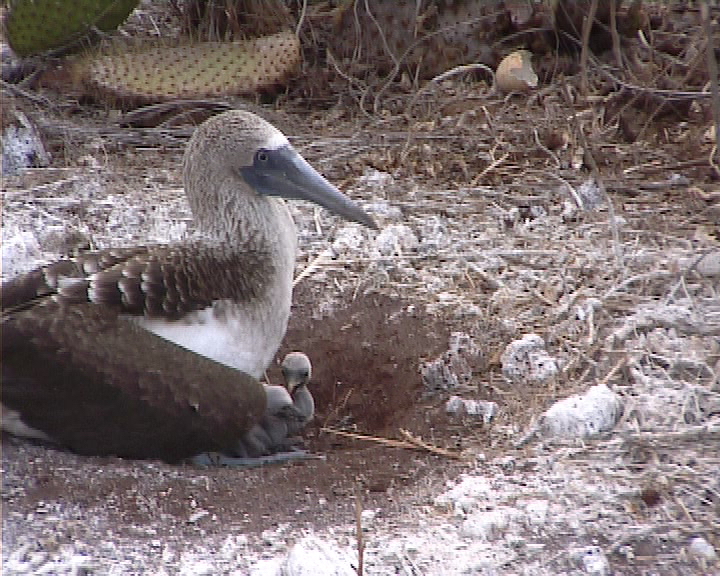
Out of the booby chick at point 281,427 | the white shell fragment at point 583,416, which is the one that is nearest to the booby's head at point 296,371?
the booby chick at point 281,427

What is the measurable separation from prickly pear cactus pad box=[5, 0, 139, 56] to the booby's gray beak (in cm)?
239

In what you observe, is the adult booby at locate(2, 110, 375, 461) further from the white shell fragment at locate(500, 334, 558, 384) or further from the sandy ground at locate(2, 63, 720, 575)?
the white shell fragment at locate(500, 334, 558, 384)

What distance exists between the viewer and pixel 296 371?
4.29 metres

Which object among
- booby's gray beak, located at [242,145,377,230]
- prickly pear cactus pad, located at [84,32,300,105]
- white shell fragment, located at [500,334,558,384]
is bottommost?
white shell fragment, located at [500,334,558,384]

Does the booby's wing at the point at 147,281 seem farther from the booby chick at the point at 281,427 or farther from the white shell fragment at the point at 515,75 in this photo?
the white shell fragment at the point at 515,75

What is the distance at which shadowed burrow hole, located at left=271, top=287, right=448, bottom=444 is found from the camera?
4410 millimetres

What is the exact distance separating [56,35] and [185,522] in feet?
11.7

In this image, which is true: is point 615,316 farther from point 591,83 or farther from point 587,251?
point 591,83

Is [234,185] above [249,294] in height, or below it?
above

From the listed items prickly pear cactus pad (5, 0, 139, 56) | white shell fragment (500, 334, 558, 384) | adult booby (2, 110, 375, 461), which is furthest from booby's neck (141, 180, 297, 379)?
prickly pear cactus pad (5, 0, 139, 56)

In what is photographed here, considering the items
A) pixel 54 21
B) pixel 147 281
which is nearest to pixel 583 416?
pixel 147 281

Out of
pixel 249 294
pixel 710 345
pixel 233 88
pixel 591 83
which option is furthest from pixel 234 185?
pixel 591 83

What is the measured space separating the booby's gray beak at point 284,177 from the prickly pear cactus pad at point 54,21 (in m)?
2.39

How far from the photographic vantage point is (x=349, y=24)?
22.4 ft
